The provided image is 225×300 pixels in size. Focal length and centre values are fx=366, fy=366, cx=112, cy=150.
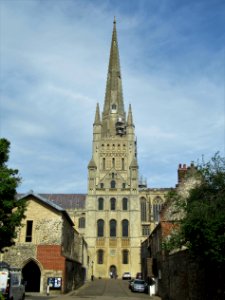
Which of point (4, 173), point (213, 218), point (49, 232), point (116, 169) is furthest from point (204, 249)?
point (116, 169)

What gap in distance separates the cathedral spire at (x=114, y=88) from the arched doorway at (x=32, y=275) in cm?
6280

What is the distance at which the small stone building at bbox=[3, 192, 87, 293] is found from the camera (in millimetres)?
29656

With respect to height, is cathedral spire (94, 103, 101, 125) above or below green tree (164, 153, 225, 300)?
above

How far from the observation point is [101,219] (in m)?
72.7

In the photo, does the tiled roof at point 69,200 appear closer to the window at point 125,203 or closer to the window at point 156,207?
the window at point 125,203

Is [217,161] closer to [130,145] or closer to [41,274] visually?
[41,274]

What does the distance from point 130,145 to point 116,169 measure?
7377 millimetres

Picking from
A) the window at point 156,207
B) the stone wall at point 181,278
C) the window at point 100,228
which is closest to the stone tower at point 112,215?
the window at point 100,228

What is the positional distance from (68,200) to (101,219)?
17.0 metres

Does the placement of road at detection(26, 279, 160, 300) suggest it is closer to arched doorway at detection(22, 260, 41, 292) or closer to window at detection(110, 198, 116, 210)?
arched doorway at detection(22, 260, 41, 292)

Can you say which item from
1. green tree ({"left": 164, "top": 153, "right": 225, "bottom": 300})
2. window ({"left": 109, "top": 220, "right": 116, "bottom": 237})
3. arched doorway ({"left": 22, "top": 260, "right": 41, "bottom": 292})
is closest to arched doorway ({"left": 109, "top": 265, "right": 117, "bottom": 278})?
window ({"left": 109, "top": 220, "right": 116, "bottom": 237})

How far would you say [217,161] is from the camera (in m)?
18.5

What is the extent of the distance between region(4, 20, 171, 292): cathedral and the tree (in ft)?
27.4

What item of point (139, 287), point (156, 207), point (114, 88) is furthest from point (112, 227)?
point (114, 88)
